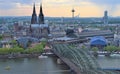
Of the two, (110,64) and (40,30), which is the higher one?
(40,30)

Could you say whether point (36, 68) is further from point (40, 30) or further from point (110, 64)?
point (40, 30)

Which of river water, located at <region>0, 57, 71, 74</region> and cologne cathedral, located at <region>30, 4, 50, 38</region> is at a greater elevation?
cologne cathedral, located at <region>30, 4, 50, 38</region>

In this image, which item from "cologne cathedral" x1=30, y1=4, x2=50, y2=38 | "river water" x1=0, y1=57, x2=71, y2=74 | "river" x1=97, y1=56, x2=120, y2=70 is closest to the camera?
"river water" x1=0, y1=57, x2=71, y2=74

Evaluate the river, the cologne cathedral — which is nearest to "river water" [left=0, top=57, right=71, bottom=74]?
the river

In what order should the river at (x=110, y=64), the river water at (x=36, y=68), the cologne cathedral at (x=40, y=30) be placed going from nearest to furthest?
the river water at (x=36, y=68)
the river at (x=110, y=64)
the cologne cathedral at (x=40, y=30)

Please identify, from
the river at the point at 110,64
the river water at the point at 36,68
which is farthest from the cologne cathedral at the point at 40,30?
the river water at the point at 36,68

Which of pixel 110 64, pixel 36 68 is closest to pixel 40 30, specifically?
pixel 110 64

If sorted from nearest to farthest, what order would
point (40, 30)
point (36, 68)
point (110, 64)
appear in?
point (36, 68), point (110, 64), point (40, 30)

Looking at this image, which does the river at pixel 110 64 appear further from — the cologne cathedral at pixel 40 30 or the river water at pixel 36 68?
the cologne cathedral at pixel 40 30

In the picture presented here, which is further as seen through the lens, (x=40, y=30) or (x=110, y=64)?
(x=40, y=30)

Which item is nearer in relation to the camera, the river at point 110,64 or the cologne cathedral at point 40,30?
the river at point 110,64

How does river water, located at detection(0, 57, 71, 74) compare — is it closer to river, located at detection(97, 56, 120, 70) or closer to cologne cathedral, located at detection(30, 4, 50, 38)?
river, located at detection(97, 56, 120, 70)

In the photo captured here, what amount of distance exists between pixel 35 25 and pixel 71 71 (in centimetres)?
2427

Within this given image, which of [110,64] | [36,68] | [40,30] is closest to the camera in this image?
[36,68]
